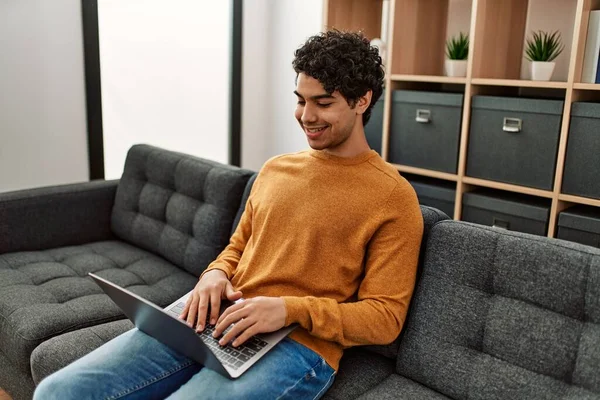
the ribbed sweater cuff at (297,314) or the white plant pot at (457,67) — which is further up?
the white plant pot at (457,67)

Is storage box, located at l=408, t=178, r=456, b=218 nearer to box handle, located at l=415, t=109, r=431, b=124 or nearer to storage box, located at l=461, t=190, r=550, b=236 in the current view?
storage box, located at l=461, t=190, r=550, b=236

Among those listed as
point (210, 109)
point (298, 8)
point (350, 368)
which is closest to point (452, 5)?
point (298, 8)

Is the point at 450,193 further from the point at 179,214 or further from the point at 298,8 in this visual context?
the point at 298,8

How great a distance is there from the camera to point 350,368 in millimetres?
1492

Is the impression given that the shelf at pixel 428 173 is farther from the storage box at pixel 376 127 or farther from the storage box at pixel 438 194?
the storage box at pixel 376 127

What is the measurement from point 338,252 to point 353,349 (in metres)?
0.32

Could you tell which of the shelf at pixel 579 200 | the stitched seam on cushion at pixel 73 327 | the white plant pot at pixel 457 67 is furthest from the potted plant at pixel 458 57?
the stitched seam on cushion at pixel 73 327

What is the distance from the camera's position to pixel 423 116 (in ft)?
8.68

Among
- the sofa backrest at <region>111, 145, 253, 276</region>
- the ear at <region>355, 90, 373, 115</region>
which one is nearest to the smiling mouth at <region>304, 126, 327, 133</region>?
the ear at <region>355, 90, 373, 115</region>

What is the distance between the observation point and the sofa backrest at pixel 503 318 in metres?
1.24

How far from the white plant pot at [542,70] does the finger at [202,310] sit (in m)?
1.71

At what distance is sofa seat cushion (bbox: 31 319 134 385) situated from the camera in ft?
5.22

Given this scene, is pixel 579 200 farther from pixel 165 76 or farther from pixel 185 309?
pixel 165 76

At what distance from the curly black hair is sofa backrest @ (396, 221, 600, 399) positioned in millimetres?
404
